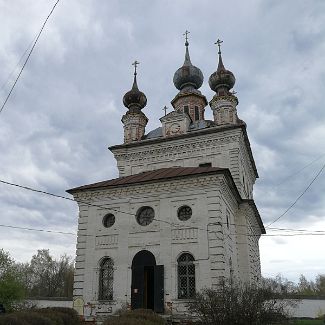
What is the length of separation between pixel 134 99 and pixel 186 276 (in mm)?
16012

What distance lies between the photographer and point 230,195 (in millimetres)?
21641

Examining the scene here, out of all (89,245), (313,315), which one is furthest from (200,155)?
(313,315)

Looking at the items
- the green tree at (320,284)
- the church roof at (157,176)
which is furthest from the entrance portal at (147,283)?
the green tree at (320,284)

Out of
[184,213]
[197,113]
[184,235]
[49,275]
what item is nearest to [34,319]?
[184,235]

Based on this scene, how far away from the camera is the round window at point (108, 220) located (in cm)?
2070

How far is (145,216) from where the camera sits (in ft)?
66.5

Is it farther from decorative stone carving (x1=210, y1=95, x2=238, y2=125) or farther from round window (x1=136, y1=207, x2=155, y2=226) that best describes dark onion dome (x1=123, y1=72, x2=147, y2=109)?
round window (x1=136, y1=207, x2=155, y2=226)

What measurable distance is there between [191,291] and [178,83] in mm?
19875

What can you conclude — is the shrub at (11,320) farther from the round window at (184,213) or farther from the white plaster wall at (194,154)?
the white plaster wall at (194,154)

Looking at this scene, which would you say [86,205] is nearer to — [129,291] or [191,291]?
[129,291]

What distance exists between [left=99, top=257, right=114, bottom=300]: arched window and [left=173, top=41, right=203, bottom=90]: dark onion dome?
715 inches

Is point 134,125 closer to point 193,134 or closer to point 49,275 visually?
point 193,134

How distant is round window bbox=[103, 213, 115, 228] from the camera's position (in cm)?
2070

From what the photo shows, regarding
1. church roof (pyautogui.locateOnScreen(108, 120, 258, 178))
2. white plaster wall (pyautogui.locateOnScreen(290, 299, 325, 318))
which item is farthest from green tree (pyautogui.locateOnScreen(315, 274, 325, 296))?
church roof (pyautogui.locateOnScreen(108, 120, 258, 178))
